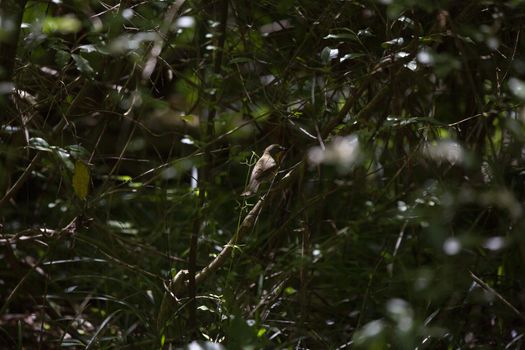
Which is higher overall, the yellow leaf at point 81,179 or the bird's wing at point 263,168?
the bird's wing at point 263,168

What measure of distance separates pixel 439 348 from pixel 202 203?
28.6 inches

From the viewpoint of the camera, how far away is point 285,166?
2.16 m

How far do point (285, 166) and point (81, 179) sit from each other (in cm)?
63

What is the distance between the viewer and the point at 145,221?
2826 millimetres

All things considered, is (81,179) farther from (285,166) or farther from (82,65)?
(285,166)

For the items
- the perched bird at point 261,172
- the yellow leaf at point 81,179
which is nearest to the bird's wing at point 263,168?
the perched bird at point 261,172

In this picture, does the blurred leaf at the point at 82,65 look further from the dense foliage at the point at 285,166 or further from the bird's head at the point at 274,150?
the bird's head at the point at 274,150

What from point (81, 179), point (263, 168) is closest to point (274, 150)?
point (263, 168)

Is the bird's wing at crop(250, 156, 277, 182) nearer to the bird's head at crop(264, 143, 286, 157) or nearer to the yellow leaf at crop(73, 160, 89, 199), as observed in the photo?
the bird's head at crop(264, 143, 286, 157)

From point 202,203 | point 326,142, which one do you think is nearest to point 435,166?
point 326,142

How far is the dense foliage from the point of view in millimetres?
1771

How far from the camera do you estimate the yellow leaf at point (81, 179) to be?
1.75 m

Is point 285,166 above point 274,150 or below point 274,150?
below

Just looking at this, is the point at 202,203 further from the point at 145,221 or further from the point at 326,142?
the point at 145,221
